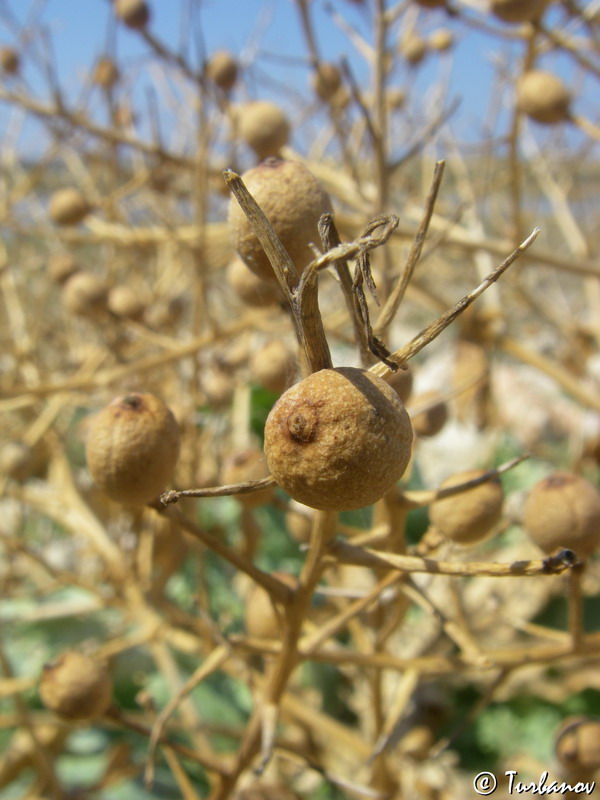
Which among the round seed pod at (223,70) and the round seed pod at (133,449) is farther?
the round seed pod at (223,70)

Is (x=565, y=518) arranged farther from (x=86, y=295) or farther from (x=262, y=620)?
(x=86, y=295)

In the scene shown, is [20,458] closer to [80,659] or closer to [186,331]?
[80,659]

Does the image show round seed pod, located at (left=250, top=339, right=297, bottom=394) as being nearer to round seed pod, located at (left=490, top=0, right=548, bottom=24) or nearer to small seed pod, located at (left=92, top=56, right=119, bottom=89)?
round seed pod, located at (left=490, top=0, right=548, bottom=24)

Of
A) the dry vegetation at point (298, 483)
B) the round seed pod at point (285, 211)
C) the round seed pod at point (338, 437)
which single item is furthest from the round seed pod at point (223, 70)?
the round seed pod at point (338, 437)

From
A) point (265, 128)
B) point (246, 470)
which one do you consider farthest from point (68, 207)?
point (246, 470)

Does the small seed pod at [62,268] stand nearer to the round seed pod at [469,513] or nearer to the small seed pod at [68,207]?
the small seed pod at [68,207]

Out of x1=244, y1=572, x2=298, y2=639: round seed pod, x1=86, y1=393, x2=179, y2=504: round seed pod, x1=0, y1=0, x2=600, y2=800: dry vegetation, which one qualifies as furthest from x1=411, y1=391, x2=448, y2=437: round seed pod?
x1=86, y1=393, x2=179, y2=504: round seed pod

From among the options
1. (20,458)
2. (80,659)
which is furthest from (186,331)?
(80,659)
